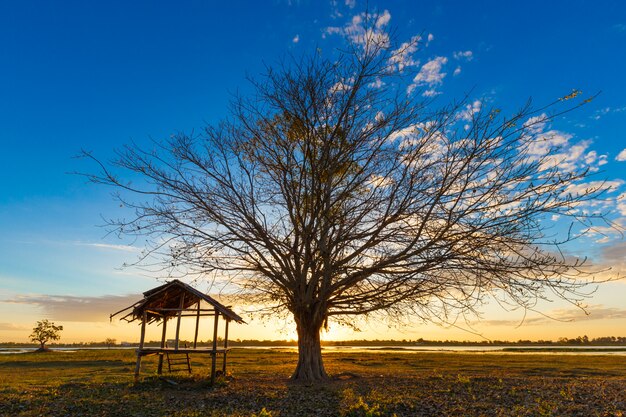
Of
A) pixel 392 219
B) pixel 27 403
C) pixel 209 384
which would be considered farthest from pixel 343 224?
pixel 27 403

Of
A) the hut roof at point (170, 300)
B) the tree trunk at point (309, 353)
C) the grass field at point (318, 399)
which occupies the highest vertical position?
the hut roof at point (170, 300)

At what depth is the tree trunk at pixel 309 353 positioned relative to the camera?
64.7 feet

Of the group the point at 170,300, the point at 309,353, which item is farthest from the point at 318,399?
the point at 170,300

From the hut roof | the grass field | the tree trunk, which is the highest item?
the hut roof

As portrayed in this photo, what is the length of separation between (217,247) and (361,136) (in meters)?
7.33

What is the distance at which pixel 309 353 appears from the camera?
2006 centimetres

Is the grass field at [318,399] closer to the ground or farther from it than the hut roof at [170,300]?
closer to the ground

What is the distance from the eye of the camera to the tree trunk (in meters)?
19.7

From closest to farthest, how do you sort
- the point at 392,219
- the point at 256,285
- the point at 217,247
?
1. the point at 392,219
2. the point at 217,247
3. the point at 256,285

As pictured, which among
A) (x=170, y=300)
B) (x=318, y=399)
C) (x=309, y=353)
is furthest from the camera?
(x=170, y=300)

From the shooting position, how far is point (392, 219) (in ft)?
52.3

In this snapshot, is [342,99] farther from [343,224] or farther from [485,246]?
[485,246]

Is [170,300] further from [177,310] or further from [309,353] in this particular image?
[309,353]

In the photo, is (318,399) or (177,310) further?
(177,310)
